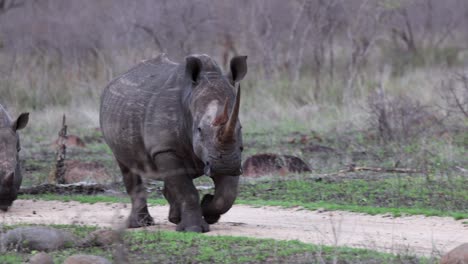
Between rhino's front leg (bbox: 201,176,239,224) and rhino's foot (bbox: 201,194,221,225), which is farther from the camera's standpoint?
rhino's foot (bbox: 201,194,221,225)

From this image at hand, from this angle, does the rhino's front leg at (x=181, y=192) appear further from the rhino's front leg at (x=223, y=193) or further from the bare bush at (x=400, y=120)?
the bare bush at (x=400, y=120)

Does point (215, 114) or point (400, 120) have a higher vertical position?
point (215, 114)

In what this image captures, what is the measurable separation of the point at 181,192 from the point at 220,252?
1539mm

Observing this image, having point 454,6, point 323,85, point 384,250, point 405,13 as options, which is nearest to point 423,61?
point 405,13

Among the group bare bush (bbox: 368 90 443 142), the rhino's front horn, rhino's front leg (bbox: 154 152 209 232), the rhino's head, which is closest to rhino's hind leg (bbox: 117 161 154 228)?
rhino's front leg (bbox: 154 152 209 232)

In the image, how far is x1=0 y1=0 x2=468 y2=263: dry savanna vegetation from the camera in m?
10.3

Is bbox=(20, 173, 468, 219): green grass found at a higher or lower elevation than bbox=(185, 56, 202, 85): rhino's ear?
lower

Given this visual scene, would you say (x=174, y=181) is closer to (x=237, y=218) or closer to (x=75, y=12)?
(x=237, y=218)

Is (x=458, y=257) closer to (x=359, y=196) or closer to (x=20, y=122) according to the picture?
(x=359, y=196)

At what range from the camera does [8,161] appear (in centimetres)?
1108

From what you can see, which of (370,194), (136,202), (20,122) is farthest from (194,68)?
(370,194)

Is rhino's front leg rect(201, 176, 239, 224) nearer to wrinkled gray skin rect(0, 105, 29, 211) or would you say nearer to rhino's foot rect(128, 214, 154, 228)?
rhino's foot rect(128, 214, 154, 228)

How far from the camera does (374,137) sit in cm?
1678

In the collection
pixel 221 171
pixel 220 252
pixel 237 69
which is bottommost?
pixel 220 252
